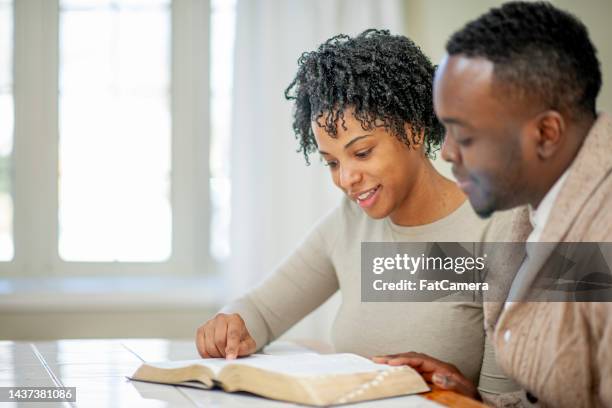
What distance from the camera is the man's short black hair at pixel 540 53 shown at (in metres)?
1.07

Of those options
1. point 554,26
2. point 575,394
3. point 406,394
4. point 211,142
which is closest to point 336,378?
point 406,394

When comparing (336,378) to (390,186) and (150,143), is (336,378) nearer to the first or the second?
(390,186)

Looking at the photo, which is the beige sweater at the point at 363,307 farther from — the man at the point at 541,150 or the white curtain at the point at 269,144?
the white curtain at the point at 269,144

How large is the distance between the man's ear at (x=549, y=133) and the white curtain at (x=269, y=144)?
2414 mm

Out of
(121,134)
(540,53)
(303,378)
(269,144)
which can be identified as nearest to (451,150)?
(540,53)

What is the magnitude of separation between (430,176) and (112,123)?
2.17 metres

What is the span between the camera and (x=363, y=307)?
1.85 meters

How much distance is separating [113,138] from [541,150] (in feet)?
9.30

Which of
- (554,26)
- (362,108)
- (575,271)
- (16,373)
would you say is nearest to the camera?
(554,26)

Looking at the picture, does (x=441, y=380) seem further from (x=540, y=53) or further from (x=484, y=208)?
(x=540, y=53)

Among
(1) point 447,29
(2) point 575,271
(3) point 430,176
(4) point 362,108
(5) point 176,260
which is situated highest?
(1) point 447,29

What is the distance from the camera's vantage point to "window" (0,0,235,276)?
140 inches

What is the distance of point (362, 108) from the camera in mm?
1751

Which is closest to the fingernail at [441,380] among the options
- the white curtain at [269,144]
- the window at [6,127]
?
the white curtain at [269,144]
